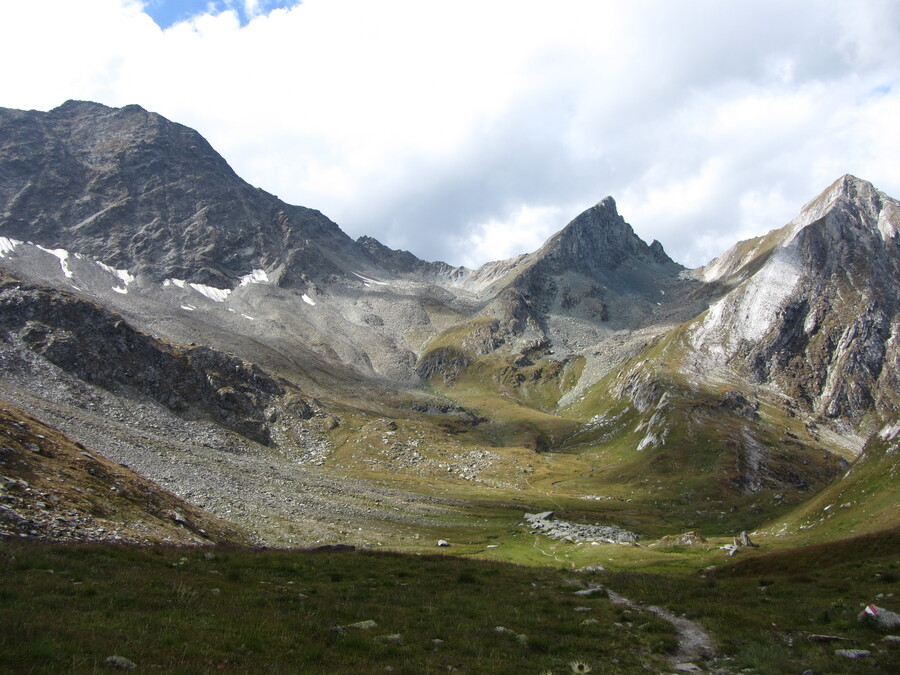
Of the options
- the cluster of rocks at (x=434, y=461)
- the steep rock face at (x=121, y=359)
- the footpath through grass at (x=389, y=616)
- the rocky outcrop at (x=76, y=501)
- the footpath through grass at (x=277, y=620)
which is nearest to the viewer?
the footpath through grass at (x=277, y=620)

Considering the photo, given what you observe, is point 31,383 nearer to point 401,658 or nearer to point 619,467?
point 401,658

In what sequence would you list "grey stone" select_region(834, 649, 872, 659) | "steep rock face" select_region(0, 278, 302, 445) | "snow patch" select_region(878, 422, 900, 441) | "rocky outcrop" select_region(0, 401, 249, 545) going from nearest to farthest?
"grey stone" select_region(834, 649, 872, 659)
"rocky outcrop" select_region(0, 401, 249, 545)
"snow patch" select_region(878, 422, 900, 441)
"steep rock face" select_region(0, 278, 302, 445)

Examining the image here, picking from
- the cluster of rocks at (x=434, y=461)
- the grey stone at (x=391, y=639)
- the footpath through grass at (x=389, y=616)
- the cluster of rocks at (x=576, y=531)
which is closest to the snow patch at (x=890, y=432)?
the footpath through grass at (x=389, y=616)

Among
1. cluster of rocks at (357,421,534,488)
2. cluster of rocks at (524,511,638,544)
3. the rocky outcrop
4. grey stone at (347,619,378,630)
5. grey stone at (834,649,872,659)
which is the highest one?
grey stone at (834,649,872,659)

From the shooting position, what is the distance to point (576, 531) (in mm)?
65812

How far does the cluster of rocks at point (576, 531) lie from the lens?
61812 millimetres

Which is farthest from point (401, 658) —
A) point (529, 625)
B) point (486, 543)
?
point (486, 543)

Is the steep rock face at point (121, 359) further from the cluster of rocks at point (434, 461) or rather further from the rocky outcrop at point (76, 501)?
the rocky outcrop at point (76, 501)

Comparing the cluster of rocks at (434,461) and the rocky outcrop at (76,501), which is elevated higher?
the rocky outcrop at (76,501)

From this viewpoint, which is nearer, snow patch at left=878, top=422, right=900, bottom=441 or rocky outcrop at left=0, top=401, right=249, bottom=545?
rocky outcrop at left=0, top=401, right=249, bottom=545

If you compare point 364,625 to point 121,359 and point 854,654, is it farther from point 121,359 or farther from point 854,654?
point 121,359

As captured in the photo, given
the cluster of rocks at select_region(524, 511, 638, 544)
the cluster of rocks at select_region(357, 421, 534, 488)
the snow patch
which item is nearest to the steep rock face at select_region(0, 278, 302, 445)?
the cluster of rocks at select_region(357, 421, 534, 488)

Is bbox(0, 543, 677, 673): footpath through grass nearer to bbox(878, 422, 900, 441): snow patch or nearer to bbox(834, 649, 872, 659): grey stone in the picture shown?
bbox(834, 649, 872, 659): grey stone

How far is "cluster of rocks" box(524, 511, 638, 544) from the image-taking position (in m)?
61.8
